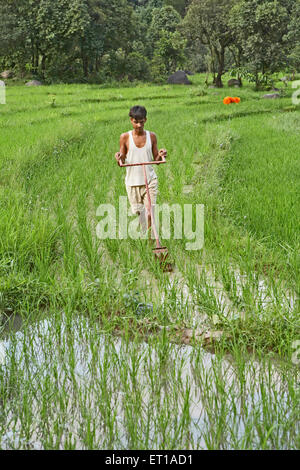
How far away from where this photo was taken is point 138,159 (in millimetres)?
3342

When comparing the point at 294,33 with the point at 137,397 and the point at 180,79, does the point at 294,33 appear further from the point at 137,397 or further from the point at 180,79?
the point at 137,397

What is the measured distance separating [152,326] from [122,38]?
27.1 meters

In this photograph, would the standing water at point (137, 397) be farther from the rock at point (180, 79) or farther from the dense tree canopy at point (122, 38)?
the rock at point (180, 79)

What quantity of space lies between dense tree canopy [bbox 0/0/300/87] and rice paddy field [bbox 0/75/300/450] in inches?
591

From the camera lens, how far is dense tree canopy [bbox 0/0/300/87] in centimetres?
1811

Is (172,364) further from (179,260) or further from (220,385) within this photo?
(179,260)

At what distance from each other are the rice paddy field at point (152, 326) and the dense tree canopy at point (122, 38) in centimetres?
1502

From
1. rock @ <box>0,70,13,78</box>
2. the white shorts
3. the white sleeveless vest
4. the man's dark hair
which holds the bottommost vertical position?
the white shorts

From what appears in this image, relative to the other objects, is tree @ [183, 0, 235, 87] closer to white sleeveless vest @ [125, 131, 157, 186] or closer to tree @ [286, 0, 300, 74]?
tree @ [286, 0, 300, 74]

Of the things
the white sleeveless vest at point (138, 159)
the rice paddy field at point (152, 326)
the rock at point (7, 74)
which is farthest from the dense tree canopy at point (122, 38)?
the white sleeveless vest at point (138, 159)

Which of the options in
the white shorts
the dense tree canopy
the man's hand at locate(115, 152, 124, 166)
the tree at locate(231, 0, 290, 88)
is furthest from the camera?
the dense tree canopy

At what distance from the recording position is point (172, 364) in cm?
219

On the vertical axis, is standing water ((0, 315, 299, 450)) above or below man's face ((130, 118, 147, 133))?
below

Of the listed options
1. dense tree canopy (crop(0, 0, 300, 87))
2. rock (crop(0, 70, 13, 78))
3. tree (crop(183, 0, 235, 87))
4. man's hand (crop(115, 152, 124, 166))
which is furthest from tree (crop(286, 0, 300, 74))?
man's hand (crop(115, 152, 124, 166))
